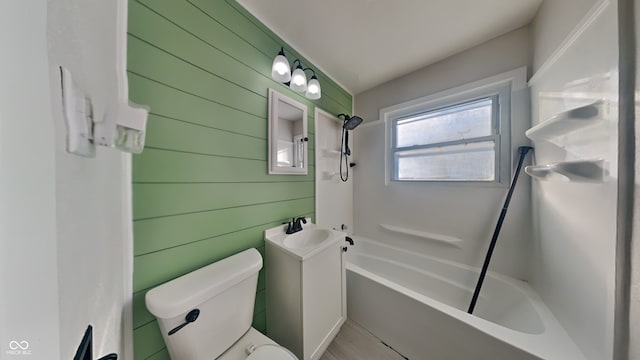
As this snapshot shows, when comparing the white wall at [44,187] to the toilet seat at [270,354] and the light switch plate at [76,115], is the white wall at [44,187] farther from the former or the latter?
the toilet seat at [270,354]

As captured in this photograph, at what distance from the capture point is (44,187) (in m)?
0.25

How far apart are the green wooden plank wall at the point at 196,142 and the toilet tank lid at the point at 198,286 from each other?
0.35 ft

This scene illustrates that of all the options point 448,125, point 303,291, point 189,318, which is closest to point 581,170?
point 448,125

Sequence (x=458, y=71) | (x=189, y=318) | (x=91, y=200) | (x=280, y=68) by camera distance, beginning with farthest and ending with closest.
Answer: (x=458, y=71)
(x=280, y=68)
(x=189, y=318)
(x=91, y=200)

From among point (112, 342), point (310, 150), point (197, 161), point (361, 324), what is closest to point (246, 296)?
point (112, 342)

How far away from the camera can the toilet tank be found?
72cm

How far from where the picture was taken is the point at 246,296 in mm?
984

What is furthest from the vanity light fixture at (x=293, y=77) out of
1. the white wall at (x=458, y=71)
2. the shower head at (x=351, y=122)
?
the white wall at (x=458, y=71)

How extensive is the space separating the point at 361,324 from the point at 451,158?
1727 mm

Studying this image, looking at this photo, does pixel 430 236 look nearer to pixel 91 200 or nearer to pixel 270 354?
pixel 270 354

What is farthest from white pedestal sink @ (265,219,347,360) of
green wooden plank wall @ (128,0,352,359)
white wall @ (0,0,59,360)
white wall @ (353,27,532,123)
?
white wall @ (353,27,532,123)

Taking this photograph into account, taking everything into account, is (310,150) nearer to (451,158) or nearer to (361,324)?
(451,158)

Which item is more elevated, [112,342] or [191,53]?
[191,53]

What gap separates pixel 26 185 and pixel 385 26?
1829 mm
